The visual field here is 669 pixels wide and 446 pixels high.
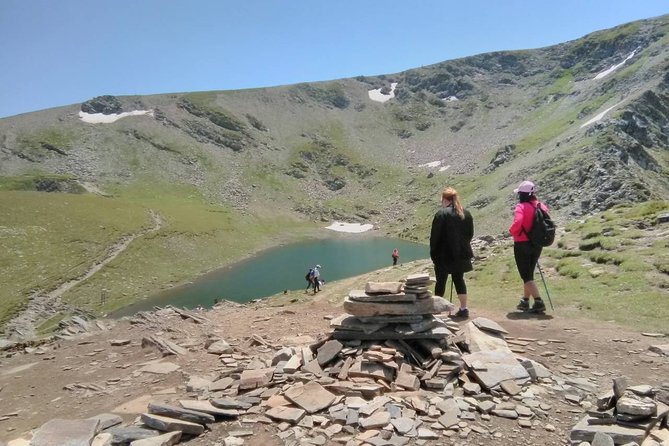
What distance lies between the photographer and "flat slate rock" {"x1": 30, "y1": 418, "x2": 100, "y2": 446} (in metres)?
7.98

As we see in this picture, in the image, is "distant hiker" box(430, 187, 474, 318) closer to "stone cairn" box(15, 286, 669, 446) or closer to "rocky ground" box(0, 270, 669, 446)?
"stone cairn" box(15, 286, 669, 446)

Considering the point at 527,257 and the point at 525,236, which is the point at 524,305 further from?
the point at 525,236

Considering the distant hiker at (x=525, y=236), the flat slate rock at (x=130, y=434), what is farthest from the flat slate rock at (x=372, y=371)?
the distant hiker at (x=525, y=236)

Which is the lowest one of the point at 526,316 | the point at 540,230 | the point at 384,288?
the point at 526,316

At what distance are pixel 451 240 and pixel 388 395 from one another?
6005 mm

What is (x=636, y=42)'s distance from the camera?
192 m

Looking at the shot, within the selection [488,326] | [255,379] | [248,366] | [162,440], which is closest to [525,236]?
[488,326]

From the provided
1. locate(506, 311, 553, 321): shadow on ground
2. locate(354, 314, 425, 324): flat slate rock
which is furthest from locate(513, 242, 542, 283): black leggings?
locate(354, 314, 425, 324): flat slate rock

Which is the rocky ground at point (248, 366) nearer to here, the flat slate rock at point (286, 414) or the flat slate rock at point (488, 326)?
the flat slate rock at point (286, 414)

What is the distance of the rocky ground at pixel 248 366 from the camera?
768 centimetres

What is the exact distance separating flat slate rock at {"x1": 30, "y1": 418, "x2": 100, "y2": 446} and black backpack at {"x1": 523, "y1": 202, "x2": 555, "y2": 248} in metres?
13.1

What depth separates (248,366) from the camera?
36.9 ft

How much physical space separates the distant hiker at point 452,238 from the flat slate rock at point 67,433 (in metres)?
9.91

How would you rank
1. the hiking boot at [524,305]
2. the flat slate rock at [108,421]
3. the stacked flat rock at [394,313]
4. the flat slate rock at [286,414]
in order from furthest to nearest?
the hiking boot at [524,305] < the stacked flat rock at [394,313] < the flat slate rock at [108,421] < the flat slate rock at [286,414]
